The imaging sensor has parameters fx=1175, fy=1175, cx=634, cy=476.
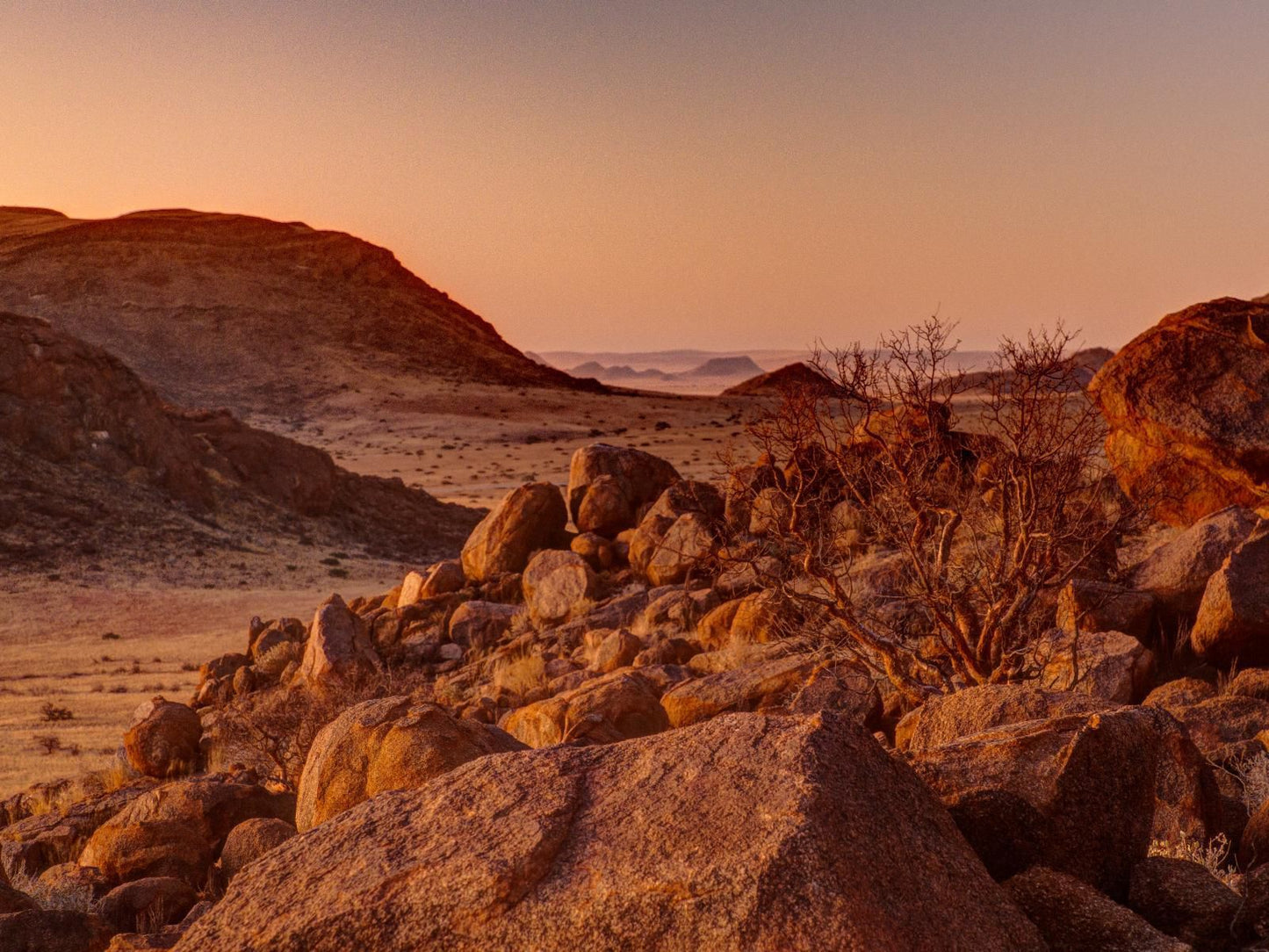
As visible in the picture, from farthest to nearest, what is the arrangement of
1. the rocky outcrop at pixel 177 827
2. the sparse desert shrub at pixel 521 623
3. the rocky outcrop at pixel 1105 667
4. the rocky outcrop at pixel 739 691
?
the sparse desert shrub at pixel 521 623 < the rocky outcrop at pixel 739 691 < the rocky outcrop at pixel 1105 667 < the rocky outcrop at pixel 177 827

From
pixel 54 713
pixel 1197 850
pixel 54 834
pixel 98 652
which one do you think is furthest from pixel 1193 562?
pixel 98 652

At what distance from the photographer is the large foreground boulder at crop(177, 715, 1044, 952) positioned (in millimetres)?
2977

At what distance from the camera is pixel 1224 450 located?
37.7 ft

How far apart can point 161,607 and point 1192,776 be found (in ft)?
62.9

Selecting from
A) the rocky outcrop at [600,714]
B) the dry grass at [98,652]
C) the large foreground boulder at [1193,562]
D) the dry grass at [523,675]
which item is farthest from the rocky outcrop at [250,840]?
the large foreground boulder at [1193,562]

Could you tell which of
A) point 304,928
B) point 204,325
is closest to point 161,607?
point 304,928

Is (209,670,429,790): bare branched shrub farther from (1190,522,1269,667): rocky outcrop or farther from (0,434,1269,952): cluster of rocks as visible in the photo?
(1190,522,1269,667): rocky outcrop

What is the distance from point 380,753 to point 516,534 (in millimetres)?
8857

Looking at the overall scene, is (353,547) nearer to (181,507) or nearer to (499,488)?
(181,507)

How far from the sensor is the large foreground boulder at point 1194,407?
1148 centimetres

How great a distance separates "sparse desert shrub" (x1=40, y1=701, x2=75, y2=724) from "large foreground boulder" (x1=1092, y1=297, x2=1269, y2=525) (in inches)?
471

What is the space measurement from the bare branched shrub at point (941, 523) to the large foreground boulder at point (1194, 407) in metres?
0.96

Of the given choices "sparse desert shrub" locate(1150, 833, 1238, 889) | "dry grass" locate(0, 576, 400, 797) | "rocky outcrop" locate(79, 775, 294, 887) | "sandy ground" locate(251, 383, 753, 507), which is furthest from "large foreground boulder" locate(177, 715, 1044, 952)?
"sandy ground" locate(251, 383, 753, 507)

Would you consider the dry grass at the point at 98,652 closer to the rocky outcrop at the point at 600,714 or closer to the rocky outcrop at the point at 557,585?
the rocky outcrop at the point at 557,585
